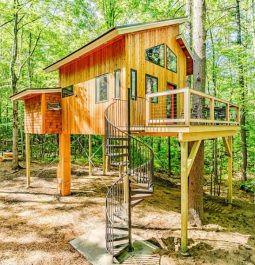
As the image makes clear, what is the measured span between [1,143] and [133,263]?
23850 millimetres

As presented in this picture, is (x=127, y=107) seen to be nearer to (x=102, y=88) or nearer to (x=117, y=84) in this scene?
(x=117, y=84)

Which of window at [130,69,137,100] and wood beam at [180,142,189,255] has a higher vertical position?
window at [130,69,137,100]

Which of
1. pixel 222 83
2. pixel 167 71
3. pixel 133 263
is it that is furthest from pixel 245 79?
pixel 133 263

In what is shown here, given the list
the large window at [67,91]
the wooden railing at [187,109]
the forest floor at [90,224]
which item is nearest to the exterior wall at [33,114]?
the large window at [67,91]

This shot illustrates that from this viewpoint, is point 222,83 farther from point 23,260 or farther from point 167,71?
point 23,260

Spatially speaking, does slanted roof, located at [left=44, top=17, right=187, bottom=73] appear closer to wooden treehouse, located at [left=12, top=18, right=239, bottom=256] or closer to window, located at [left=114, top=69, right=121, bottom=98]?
wooden treehouse, located at [left=12, top=18, right=239, bottom=256]

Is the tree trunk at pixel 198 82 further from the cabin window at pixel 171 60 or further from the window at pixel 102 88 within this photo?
the window at pixel 102 88

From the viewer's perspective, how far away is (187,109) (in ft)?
18.6

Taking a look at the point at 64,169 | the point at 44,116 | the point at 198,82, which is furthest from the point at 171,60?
the point at 64,169

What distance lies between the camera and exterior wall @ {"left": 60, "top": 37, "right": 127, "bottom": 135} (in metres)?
8.14

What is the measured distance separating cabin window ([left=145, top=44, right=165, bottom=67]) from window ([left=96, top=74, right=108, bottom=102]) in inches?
78.6

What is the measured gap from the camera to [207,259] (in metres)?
5.84

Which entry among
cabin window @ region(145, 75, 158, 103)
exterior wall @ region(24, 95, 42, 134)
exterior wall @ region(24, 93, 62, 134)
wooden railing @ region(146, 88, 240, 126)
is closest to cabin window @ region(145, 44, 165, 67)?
cabin window @ region(145, 75, 158, 103)

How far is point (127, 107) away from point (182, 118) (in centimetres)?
279
